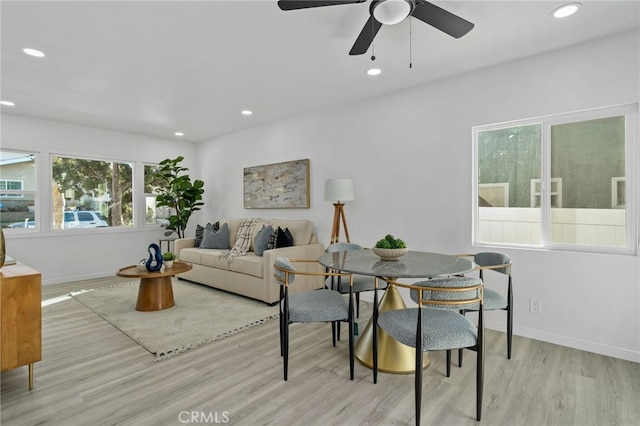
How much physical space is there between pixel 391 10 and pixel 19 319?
2.95 m

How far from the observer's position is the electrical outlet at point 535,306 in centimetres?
291

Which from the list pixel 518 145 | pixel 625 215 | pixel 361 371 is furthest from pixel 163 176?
pixel 625 215

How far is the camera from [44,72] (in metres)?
3.24

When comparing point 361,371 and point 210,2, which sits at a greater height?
point 210,2

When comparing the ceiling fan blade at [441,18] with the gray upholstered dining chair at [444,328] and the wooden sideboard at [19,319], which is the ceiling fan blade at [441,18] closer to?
the gray upholstered dining chair at [444,328]

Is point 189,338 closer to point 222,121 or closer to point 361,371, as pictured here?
point 361,371

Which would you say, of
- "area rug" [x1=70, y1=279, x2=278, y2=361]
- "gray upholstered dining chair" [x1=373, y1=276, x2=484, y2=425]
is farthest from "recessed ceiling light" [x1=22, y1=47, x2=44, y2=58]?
"gray upholstered dining chair" [x1=373, y1=276, x2=484, y2=425]

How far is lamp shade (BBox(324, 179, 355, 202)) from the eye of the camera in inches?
149

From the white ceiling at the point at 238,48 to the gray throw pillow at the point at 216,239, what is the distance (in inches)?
77.4

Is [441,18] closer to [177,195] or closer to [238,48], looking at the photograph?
[238,48]

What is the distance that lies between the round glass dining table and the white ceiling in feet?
5.80

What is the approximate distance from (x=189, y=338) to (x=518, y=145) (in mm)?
3584

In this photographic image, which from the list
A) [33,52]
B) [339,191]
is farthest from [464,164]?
[33,52]

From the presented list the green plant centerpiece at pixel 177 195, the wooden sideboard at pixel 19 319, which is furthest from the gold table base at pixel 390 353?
the green plant centerpiece at pixel 177 195
